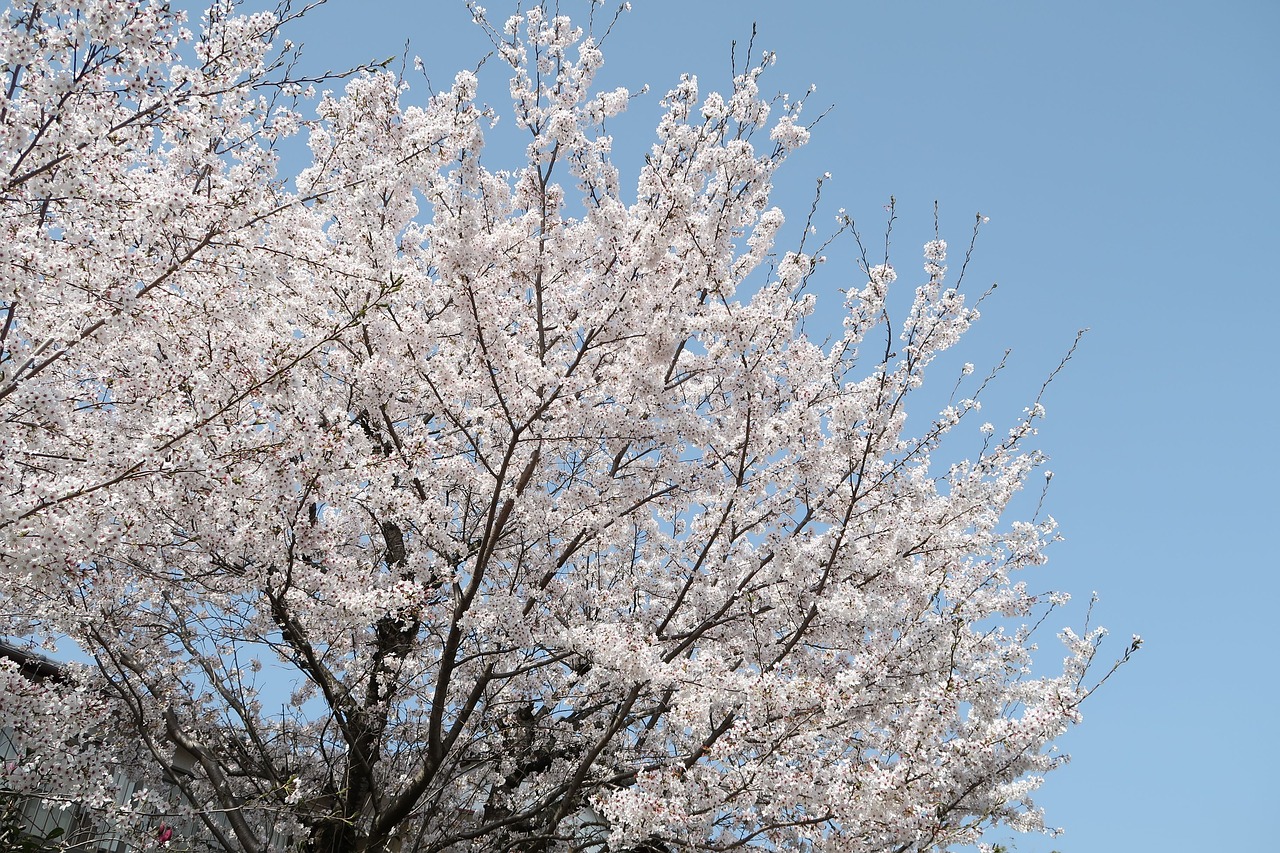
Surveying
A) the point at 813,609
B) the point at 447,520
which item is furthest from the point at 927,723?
the point at 447,520

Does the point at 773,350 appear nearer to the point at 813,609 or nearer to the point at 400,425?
the point at 813,609

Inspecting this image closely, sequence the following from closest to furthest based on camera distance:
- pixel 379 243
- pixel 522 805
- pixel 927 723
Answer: pixel 927 723
pixel 379 243
pixel 522 805

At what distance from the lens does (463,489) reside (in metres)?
8.14

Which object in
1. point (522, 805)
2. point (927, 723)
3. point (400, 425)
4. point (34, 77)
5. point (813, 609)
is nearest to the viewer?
point (34, 77)

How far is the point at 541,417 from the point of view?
23.8 feet

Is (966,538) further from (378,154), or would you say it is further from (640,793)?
(378,154)

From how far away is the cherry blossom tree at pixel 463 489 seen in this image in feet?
16.6

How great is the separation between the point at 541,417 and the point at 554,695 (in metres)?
3.30

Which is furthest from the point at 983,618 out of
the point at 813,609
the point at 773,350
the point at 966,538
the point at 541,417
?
the point at 541,417

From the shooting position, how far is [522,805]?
27.9ft

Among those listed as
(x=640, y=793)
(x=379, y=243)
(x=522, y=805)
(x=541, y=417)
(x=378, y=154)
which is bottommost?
(x=640, y=793)

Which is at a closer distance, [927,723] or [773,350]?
[927,723]

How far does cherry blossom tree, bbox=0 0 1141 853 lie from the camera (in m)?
5.05

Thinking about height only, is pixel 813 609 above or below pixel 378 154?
below
